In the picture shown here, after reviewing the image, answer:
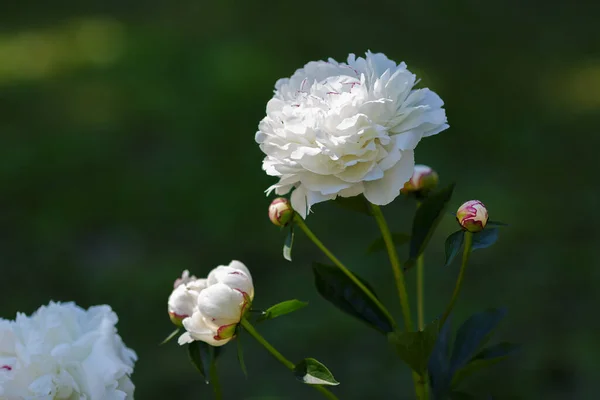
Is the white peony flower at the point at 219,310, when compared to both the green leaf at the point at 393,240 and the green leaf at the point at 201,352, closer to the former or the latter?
the green leaf at the point at 201,352

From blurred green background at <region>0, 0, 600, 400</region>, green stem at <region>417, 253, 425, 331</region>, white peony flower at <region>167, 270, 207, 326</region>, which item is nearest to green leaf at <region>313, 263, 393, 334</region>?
green stem at <region>417, 253, 425, 331</region>

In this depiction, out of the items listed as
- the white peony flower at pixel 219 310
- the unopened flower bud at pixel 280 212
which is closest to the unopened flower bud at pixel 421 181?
the unopened flower bud at pixel 280 212

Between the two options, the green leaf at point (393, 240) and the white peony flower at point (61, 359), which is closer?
the white peony flower at point (61, 359)

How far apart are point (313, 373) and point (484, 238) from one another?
0.22m

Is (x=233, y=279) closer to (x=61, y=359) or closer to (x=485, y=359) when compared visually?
(x=61, y=359)

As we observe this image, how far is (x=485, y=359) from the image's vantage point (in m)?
Result: 0.89

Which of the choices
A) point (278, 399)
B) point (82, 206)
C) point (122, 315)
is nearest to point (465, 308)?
point (278, 399)

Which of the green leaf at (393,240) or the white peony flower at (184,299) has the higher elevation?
the white peony flower at (184,299)

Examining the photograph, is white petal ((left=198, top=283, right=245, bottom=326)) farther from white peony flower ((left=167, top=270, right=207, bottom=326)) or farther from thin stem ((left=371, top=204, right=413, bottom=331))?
thin stem ((left=371, top=204, right=413, bottom=331))

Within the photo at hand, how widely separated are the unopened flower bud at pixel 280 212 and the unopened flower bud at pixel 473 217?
19 cm

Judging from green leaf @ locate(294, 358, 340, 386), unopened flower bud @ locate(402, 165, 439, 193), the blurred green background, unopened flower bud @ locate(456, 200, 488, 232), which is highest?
unopened flower bud @ locate(456, 200, 488, 232)

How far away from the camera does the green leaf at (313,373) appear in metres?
0.79

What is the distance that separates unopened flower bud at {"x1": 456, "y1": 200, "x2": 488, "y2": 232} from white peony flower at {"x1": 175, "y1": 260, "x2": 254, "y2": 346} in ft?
0.74

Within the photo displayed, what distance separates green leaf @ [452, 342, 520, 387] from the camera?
2.87 feet
